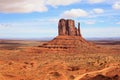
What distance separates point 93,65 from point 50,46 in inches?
2493

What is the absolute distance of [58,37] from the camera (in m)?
143

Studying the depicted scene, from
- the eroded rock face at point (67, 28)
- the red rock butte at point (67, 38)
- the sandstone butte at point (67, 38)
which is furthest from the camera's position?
the eroded rock face at point (67, 28)

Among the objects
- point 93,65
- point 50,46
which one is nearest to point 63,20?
point 50,46

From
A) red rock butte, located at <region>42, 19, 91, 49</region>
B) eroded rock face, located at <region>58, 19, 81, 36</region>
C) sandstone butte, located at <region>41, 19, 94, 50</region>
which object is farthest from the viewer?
eroded rock face, located at <region>58, 19, 81, 36</region>

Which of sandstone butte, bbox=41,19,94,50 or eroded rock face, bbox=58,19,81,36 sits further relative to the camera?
eroded rock face, bbox=58,19,81,36

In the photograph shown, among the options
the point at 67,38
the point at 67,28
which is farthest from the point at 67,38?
the point at 67,28

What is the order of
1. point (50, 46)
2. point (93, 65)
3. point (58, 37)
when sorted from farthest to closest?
point (58, 37) → point (50, 46) → point (93, 65)

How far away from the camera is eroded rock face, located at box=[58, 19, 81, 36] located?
14362 centimetres

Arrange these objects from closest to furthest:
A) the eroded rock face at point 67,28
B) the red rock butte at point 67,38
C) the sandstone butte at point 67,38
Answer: the sandstone butte at point 67,38 < the red rock butte at point 67,38 < the eroded rock face at point 67,28

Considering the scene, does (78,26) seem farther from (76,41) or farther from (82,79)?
(82,79)

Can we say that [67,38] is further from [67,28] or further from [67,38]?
[67,28]

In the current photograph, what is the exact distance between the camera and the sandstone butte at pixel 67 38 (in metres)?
134

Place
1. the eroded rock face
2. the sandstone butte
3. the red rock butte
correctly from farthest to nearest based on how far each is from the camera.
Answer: the eroded rock face, the red rock butte, the sandstone butte

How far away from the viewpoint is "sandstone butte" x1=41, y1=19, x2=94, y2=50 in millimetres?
134125
